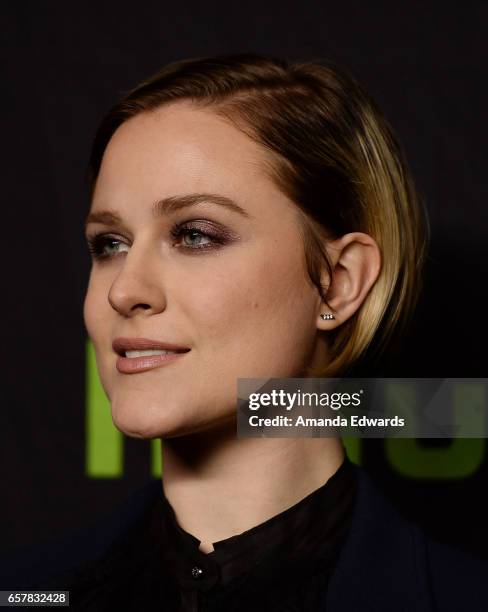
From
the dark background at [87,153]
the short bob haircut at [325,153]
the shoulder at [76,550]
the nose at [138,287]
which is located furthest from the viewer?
the dark background at [87,153]

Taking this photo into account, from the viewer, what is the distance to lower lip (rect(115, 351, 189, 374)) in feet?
4.52

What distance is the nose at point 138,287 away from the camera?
4.44 ft

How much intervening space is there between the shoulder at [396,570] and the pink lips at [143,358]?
0.43 meters

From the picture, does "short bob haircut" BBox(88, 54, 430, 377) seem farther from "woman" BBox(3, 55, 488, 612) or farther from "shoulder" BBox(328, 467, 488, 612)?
"shoulder" BBox(328, 467, 488, 612)

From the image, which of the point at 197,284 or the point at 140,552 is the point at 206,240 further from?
the point at 140,552

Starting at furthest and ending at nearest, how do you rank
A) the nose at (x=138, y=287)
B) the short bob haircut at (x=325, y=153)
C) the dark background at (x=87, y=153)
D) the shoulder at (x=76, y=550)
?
the dark background at (x=87, y=153) < the shoulder at (x=76, y=550) < the short bob haircut at (x=325, y=153) < the nose at (x=138, y=287)

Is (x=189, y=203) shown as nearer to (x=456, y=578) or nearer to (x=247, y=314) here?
(x=247, y=314)

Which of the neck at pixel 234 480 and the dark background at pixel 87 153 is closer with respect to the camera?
the neck at pixel 234 480

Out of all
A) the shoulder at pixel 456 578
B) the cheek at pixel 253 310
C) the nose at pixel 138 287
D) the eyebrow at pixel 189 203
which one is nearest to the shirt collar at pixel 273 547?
the shoulder at pixel 456 578

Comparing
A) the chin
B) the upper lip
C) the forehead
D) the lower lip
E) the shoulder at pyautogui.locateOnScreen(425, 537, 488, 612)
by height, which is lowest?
the shoulder at pyautogui.locateOnScreen(425, 537, 488, 612)

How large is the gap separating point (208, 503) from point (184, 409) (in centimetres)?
20

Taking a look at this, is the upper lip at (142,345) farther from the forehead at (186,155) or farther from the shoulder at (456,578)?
the shoulder at (456,578)

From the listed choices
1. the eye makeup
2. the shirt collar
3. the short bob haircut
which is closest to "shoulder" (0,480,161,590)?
the shirt collar

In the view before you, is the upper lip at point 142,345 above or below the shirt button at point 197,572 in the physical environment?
above
